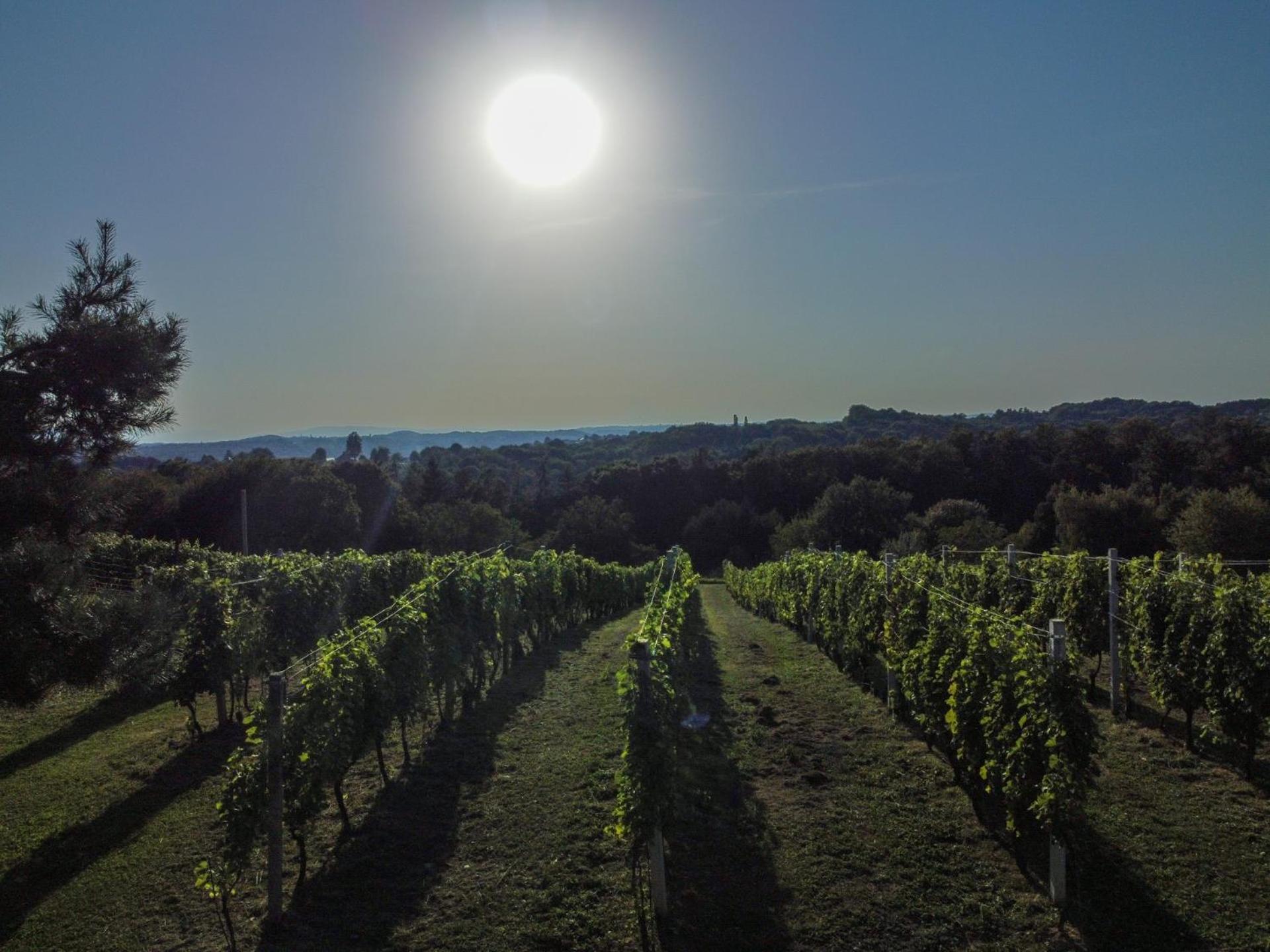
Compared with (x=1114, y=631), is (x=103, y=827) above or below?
below

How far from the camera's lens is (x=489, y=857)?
20.9 feet

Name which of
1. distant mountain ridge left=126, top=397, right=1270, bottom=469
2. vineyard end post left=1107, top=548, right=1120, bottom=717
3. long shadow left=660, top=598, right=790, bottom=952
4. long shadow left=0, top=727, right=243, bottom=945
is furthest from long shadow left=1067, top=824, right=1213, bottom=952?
distant mountain ridge left=126, top=397, right=1270, bottom=469

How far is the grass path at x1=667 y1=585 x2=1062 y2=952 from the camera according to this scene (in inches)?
202

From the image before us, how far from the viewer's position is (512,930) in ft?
17.3

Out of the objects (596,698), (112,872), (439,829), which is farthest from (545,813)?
(596,698)

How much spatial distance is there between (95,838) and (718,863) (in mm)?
5780

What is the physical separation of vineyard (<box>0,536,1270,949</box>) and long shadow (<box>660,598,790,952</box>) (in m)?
0.03

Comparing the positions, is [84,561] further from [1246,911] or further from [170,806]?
[1246,911]

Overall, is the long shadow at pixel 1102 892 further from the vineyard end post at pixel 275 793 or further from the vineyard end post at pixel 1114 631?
the vineyard end post at pixel 275 793

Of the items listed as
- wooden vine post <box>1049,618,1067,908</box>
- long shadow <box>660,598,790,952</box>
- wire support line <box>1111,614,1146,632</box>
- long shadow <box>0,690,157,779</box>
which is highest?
wire support line <box>1111,614,1146,632</box>

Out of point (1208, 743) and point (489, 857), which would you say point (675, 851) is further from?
point (1208, 743)

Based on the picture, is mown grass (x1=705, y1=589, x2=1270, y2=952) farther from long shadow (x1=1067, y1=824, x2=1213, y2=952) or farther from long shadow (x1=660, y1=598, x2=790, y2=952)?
long shadow (x1=660, y1=598, x2=790, y2=952)

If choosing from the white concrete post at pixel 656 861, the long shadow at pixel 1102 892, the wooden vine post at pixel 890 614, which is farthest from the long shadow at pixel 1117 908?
the wooden vine post at pixel 890 614

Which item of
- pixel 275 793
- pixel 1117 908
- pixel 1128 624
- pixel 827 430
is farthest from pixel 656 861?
pixel 827 430
